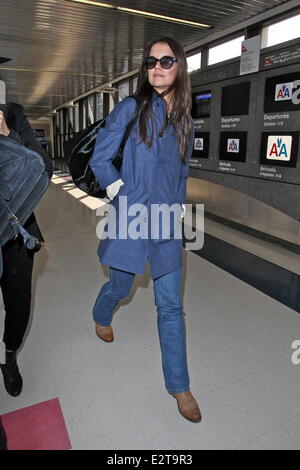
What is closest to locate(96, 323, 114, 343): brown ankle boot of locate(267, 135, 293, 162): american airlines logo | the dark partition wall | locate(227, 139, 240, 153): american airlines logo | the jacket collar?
the jacket collar

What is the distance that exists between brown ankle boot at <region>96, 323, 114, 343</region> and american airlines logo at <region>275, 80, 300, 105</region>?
366 centimetres

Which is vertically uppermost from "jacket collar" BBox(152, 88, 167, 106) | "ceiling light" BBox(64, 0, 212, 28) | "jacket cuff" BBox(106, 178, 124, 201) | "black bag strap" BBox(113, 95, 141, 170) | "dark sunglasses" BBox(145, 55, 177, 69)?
"ceiling light" BBox(64, 0, 212, 28)

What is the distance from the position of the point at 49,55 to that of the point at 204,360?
770 centimetres

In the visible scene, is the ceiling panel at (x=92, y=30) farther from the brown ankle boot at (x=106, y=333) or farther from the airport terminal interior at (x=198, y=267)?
the brown ankle boot at (x=106, y=333)

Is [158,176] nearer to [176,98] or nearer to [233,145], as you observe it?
[176,98]

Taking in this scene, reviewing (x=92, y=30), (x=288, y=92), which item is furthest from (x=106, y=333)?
(x=92, y=30)

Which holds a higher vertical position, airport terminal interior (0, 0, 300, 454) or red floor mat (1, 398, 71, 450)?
airport terminal interior (0, 0, 300, 454)

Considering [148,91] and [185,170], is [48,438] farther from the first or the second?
[148,91]

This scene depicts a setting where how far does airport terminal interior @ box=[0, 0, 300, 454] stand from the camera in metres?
1.67

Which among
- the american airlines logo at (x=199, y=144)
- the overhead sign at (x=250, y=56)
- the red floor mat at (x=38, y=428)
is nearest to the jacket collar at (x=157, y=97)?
the red floor mat at (x=38, y=428)

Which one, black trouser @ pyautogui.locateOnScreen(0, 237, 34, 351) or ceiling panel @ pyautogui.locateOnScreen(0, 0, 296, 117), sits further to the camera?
ceiling panel @ pyautogui.locateOnScreen(0, 0, 296, 117)

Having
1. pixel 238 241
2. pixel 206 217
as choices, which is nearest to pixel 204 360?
pixel 238 241

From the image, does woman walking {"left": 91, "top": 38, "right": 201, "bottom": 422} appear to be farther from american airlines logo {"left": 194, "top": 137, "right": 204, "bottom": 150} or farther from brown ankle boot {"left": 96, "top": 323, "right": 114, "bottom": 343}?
american airlines logo {"left": 194, "top": 137, "right": 204, "bottom": 150}

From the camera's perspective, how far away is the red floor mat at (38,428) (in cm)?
152
